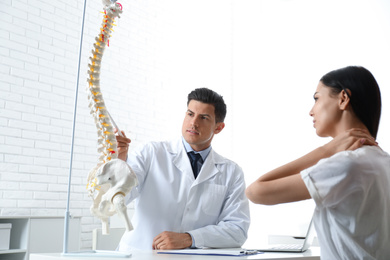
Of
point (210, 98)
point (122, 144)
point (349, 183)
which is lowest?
point (349, 183)

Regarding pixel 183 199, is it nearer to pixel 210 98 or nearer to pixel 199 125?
pixel 199 125

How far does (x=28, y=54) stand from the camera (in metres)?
3.80

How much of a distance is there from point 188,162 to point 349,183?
1311 mm

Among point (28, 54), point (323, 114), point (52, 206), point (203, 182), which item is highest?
point (28, 54)

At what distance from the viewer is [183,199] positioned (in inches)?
87.2

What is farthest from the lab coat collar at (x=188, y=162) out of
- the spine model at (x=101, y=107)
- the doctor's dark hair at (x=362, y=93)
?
the doctor's dark hair at (x=362, y=93)

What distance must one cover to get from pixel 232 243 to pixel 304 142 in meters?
3.11

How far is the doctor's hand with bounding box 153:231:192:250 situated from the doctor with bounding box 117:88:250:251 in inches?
3.3

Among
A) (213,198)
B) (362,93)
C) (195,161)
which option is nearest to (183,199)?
(213,198)

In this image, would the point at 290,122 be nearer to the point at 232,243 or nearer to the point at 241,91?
the point at 241,91

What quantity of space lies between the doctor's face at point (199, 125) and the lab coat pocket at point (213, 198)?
11.7 inches

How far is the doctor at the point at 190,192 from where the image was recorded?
2.15m

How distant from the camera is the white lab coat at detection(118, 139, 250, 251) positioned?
215cm

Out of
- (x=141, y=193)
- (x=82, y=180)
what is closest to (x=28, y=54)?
(x=82, y=180)
